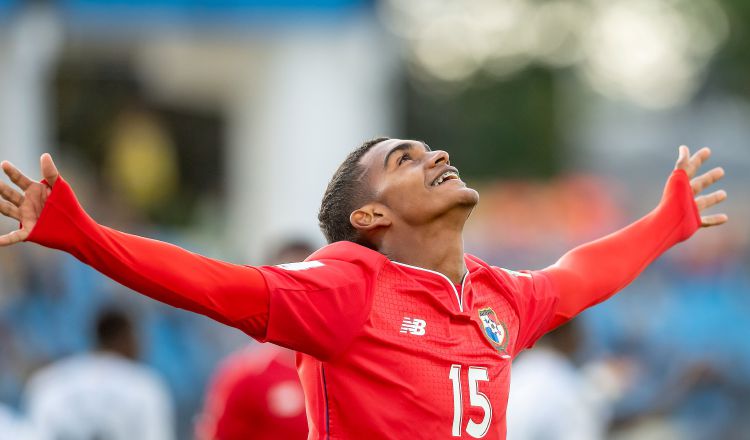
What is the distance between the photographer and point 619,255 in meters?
5.08

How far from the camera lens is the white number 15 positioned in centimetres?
431

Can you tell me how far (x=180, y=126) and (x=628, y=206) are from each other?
37.0 ft

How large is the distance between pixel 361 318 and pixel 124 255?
83cm

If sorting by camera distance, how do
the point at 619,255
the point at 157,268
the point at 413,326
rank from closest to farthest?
the point at 157,268 → the point at 413,326 → the point at 619,255

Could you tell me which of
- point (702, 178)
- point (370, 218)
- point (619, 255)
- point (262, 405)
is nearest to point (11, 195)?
point (370, 218)

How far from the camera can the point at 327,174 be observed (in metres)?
16.6

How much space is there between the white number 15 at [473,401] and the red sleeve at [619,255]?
0.61 m

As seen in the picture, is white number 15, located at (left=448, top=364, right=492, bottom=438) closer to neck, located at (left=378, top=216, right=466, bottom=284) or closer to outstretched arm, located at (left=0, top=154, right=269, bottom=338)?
neck, located at (left=378, top=216, right=466, bottom=284)

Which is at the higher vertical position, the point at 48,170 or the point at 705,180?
the point at 48,170

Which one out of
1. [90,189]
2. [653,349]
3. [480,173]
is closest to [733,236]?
[653,349]

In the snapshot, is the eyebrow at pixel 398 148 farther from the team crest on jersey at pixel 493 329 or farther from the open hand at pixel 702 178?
the open hand at pixel 702 178

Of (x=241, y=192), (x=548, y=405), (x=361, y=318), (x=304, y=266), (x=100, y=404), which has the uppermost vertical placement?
(x=304, y=266)

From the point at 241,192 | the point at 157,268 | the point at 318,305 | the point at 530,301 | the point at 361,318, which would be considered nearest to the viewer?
the point at 157,268

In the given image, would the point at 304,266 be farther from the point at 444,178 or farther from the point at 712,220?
the point at 712,220
